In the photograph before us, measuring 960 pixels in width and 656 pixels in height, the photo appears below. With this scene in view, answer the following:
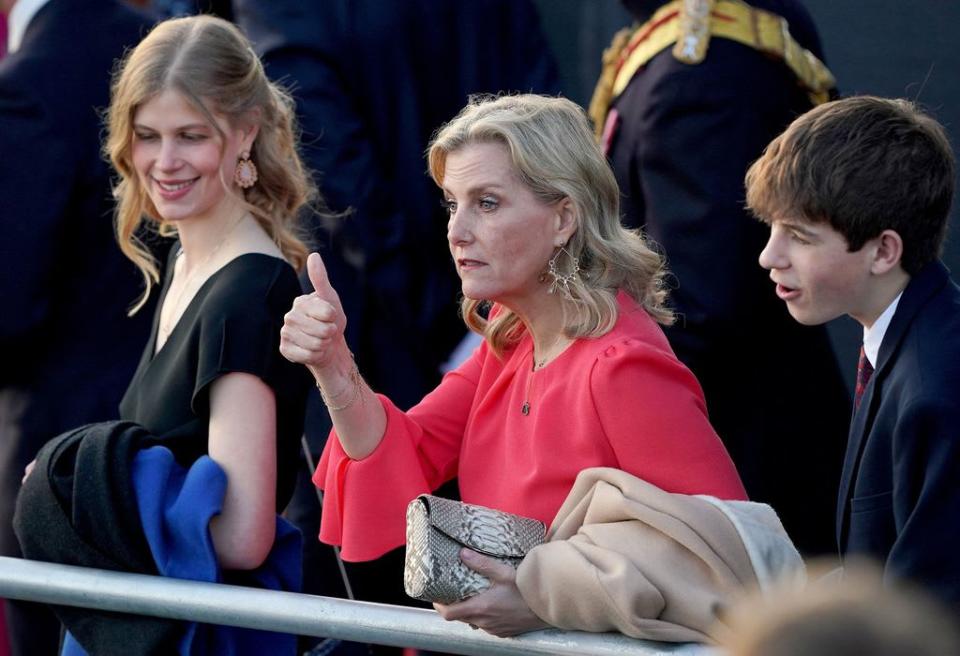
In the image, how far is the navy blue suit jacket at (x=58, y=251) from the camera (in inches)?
128

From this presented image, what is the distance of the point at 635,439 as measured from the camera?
2.13 meters

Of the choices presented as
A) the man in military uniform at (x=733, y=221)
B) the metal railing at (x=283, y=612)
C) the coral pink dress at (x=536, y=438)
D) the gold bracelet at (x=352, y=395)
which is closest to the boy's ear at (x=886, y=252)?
the coral pink dress at (x=536, y=438)

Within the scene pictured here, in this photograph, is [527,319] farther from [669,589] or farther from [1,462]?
[1,462]

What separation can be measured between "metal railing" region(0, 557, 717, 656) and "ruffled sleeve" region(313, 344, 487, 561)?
0.21 metres

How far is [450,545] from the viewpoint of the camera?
205 centimetres

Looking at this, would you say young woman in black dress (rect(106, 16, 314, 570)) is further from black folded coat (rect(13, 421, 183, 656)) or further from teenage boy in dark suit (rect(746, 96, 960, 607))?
teenage boy in dark suit (rect(746, 96, 960, 607))

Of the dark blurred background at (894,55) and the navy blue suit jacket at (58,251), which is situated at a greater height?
the dark blurred background at (894,55)

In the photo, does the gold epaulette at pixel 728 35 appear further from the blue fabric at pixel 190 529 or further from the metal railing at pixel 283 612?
the metal railing at pixel 283 612

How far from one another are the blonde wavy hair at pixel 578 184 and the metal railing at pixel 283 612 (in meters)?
0.46

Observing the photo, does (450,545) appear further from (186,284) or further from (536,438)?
(186,284)

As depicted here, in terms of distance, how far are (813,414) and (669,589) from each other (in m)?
1.36

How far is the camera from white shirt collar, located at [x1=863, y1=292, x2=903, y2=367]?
7.27 ft

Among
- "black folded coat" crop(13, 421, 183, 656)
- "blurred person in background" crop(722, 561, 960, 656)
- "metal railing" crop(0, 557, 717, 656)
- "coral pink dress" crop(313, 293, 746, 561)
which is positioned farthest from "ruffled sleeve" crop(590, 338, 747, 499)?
"blurred person in background" crop(722, 561, 960, 656)

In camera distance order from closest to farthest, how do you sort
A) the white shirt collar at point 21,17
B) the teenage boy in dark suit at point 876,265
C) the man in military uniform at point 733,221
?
the teenage boy in dark suit at point 876,265 → the man in military uniform at point 733,221 → the white shirt collar at point 21,17
